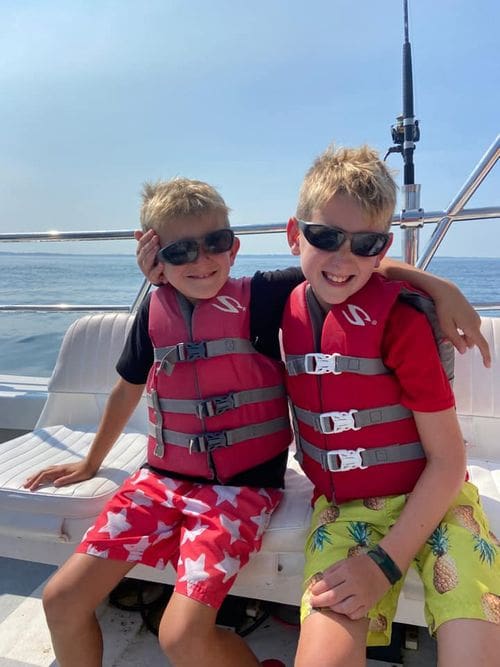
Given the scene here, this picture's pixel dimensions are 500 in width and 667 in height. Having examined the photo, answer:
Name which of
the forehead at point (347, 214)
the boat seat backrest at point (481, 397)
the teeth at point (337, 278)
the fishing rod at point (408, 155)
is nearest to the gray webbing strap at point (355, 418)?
the teeth at point (337, 278)

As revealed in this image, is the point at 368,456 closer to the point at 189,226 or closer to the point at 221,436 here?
the point at 221,436

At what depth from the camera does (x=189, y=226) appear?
145cm

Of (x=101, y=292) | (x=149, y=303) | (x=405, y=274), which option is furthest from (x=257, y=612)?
(x=101, y=292)

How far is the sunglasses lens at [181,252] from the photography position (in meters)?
1.41

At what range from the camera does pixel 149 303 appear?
1616 mm

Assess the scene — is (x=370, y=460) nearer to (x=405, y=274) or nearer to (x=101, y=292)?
(x=405, y=274)

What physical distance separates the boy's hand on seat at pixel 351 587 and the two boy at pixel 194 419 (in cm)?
25

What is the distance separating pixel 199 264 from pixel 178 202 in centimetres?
18

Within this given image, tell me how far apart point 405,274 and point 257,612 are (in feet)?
3.97

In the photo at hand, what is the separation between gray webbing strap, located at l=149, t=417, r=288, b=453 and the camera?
1.42 meters

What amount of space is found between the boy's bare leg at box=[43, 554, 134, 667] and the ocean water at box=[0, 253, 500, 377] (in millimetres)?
1114

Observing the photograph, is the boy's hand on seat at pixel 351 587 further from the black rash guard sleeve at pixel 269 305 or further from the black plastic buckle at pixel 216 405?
the black rash guard sleeve at pixel 269 305

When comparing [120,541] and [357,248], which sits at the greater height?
[357,248]

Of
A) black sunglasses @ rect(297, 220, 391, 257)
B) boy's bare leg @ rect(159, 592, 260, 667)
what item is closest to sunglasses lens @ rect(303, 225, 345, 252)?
black sunglasses @ rect(297, 220, 391, 257)
